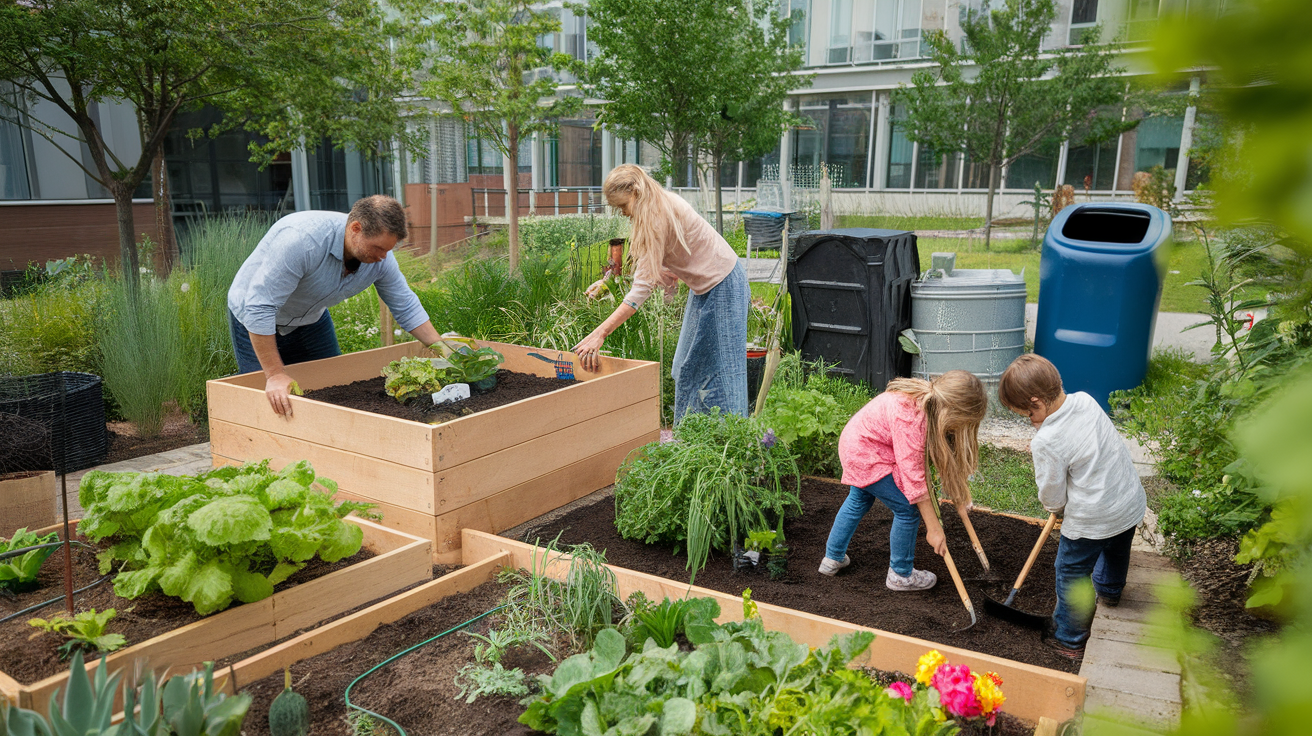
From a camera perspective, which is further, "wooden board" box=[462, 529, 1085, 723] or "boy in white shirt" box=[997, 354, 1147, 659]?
"boy in white shirt" box=[997, 354, 1147, 659]

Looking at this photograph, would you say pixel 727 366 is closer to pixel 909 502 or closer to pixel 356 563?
pixel 909 502

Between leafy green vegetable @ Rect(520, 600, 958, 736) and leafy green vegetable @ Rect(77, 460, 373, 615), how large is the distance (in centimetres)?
98

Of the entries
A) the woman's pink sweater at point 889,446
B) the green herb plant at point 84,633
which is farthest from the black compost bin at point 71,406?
the woman's pink sweater at point 889,446

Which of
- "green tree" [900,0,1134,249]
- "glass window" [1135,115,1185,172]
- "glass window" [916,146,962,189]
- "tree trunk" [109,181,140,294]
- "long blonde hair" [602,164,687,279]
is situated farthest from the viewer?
"glass window" [916,146,962,189]

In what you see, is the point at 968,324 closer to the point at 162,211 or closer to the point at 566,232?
the point at 162,211

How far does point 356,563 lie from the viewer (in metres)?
3.31

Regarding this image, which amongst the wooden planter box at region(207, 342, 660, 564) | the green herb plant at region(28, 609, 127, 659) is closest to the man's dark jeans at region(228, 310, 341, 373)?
the wooden planter box at region(207, 342, 660, 564)

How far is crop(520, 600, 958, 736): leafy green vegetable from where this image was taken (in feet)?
7.11

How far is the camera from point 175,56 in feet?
21.9

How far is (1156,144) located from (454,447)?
20.8 meters

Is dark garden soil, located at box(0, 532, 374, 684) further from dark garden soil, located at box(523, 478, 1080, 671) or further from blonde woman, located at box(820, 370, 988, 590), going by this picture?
blonde woman, located at box(820, 370, 988, 590)

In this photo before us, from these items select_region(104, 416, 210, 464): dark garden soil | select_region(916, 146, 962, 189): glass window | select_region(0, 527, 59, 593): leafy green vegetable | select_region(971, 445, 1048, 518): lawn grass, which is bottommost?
select_region(104, 416, 210, 464): dark garden soil

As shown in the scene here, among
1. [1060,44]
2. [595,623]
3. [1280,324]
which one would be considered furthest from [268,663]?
[1060,44]

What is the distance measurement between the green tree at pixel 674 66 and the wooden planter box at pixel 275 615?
412 inches
